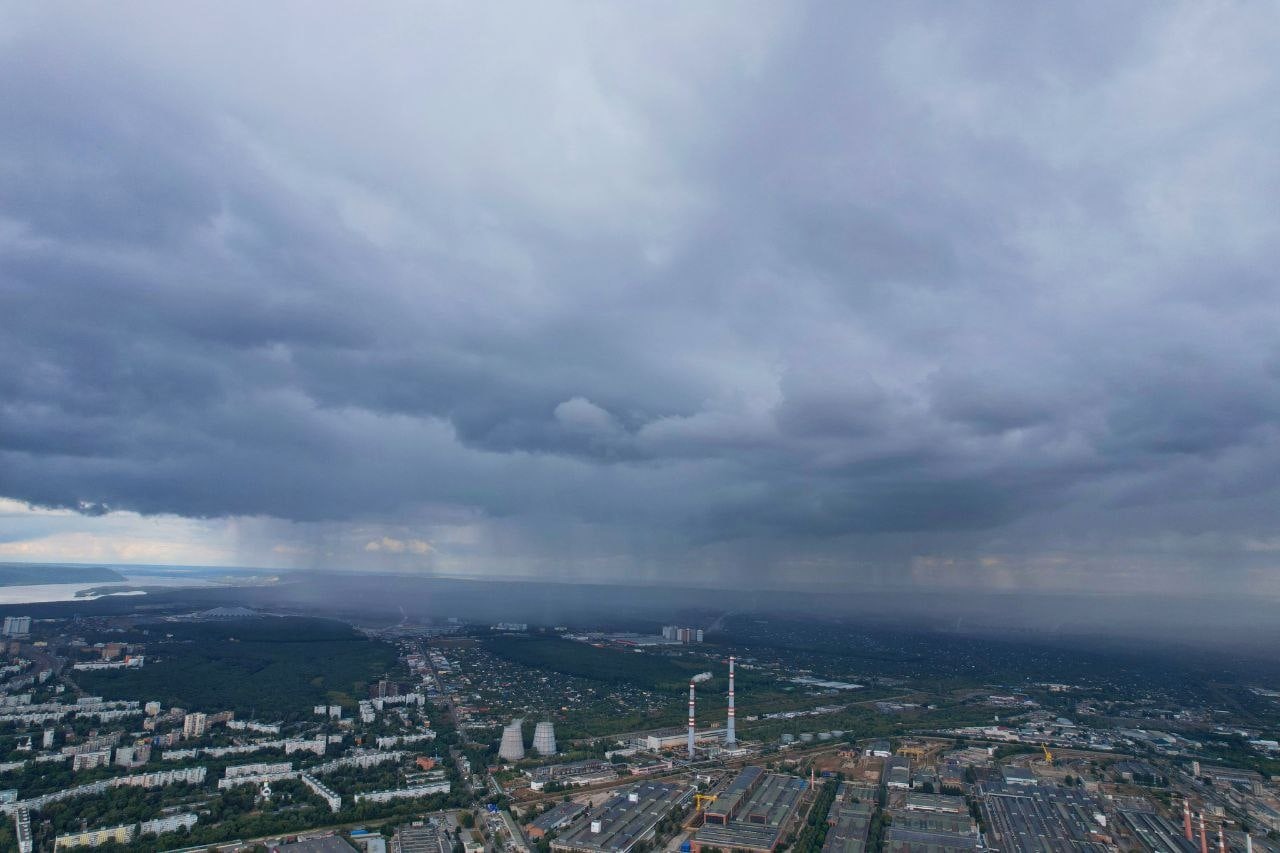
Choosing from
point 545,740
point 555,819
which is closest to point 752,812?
point 555,819

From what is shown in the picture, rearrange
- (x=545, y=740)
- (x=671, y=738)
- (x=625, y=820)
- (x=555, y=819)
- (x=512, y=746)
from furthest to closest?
(x=671, y=738), (x=545, y=740), (x=512, y=746), (x=625, y=820), (x=555, y=819)

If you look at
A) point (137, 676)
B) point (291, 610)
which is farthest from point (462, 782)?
point (291, 610)

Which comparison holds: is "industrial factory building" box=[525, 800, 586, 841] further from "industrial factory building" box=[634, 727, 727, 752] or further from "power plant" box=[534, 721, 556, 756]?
"industrial factory building" box=[634, 727, 727, 752]

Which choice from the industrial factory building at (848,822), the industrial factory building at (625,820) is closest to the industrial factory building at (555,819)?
the industrial factory building at (625,820)

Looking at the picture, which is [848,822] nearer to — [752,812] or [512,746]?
[752,812]

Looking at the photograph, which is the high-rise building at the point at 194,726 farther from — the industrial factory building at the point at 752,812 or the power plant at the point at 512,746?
the industrial factory building at the point at 752,812

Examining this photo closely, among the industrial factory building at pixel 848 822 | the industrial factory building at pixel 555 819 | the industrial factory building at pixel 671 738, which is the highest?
the industrial factory building at pixel 555 819

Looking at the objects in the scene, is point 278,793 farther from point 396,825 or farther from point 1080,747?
point 1080,747
